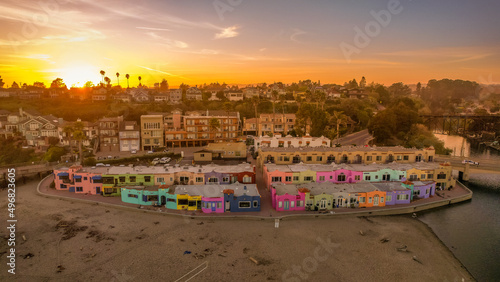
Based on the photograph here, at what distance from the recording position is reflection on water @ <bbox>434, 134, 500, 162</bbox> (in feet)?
241


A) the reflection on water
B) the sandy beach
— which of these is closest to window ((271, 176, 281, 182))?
the sandy beach

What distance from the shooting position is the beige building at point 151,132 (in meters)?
62.5

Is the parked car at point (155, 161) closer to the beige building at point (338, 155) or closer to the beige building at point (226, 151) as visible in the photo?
the beige building at point (226, 151)

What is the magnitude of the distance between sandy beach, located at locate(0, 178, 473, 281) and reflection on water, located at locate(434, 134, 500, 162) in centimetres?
5289

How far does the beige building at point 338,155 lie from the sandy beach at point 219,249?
46.2ft

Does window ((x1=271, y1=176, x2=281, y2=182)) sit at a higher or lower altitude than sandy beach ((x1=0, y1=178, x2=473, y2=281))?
higher

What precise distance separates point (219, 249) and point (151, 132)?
4132cm

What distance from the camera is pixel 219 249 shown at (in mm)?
27172

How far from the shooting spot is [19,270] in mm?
24234

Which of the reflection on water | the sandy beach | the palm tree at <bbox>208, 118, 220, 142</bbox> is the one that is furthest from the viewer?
the reflection on water

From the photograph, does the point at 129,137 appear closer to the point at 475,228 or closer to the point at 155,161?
the point at 155,161

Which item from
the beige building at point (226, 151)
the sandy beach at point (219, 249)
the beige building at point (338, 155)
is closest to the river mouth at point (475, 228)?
the sandy beach at point (219, 249)

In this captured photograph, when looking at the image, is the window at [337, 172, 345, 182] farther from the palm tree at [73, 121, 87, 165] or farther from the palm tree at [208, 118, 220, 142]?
the palm tree at [73, 121, 87, 165]

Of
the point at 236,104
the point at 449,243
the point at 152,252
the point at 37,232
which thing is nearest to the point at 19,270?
the point at 37,232
